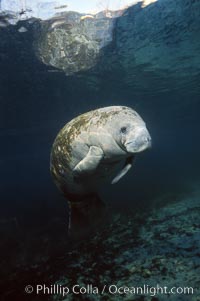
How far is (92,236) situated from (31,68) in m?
9.39

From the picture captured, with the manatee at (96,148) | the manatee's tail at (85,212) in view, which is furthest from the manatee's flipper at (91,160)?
the manatee's tail at (85,212)

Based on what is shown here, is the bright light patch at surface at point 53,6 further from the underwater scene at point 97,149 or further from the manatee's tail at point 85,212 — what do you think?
the manatee's tail at point 85,212

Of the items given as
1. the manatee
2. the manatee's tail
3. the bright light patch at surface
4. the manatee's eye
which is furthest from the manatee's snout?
the bright light patch at surface

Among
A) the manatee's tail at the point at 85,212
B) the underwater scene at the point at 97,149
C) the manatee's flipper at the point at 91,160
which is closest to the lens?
the manatee's flipper at the point at 91,160

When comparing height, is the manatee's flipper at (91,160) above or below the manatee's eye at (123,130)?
below

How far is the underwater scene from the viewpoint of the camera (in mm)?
4875

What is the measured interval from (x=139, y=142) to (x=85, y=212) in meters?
2.67

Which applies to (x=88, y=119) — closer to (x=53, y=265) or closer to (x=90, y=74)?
(x=53, y=265)

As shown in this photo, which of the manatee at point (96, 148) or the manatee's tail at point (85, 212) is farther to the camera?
the manatee's tail at point (85, 212)

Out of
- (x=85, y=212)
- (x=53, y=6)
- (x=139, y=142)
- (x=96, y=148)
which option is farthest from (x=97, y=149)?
(x=53, y=6)

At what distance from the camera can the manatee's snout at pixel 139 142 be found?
149 inches

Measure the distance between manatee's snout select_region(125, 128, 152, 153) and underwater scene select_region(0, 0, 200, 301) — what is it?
14 mm

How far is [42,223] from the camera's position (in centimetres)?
1404

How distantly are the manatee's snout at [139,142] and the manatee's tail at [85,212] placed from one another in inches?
88.0
